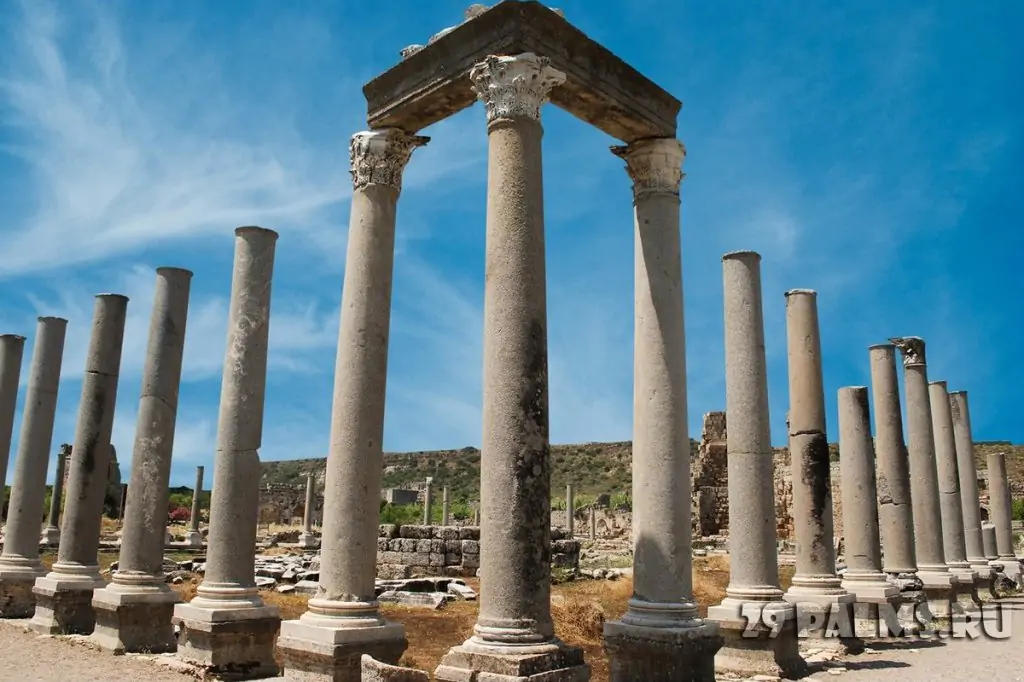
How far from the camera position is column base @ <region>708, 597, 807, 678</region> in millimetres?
11297

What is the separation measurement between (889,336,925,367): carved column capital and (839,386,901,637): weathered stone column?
445cm

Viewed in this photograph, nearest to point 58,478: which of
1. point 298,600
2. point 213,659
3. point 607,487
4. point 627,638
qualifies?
point 298,600

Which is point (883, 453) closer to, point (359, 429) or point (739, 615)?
point (739, 615)

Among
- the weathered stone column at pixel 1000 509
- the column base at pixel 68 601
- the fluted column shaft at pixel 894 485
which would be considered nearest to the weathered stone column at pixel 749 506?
the fluted column shaft at pixel 894 485

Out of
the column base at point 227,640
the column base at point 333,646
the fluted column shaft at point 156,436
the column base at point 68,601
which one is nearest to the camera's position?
the column base at point 333,646

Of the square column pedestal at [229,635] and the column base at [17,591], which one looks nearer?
the square column pedestal at [229,635]

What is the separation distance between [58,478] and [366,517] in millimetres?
26367

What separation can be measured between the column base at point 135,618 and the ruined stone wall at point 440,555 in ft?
38.5

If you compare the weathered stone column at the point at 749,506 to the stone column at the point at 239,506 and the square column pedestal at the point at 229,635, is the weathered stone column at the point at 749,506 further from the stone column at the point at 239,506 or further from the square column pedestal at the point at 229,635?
the stone column at the point at 239,506

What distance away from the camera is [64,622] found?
14273 mm

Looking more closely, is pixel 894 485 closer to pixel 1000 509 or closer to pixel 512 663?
pixel 512 663

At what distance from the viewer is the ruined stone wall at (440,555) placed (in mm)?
24750

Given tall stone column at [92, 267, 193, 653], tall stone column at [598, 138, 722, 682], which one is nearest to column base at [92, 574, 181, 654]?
tall stone column at [92, 267, 193, 653]

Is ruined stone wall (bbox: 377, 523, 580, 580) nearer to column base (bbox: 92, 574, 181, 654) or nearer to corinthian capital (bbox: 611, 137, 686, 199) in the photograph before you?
column base (bbox: 92, 574, 181, 654)
